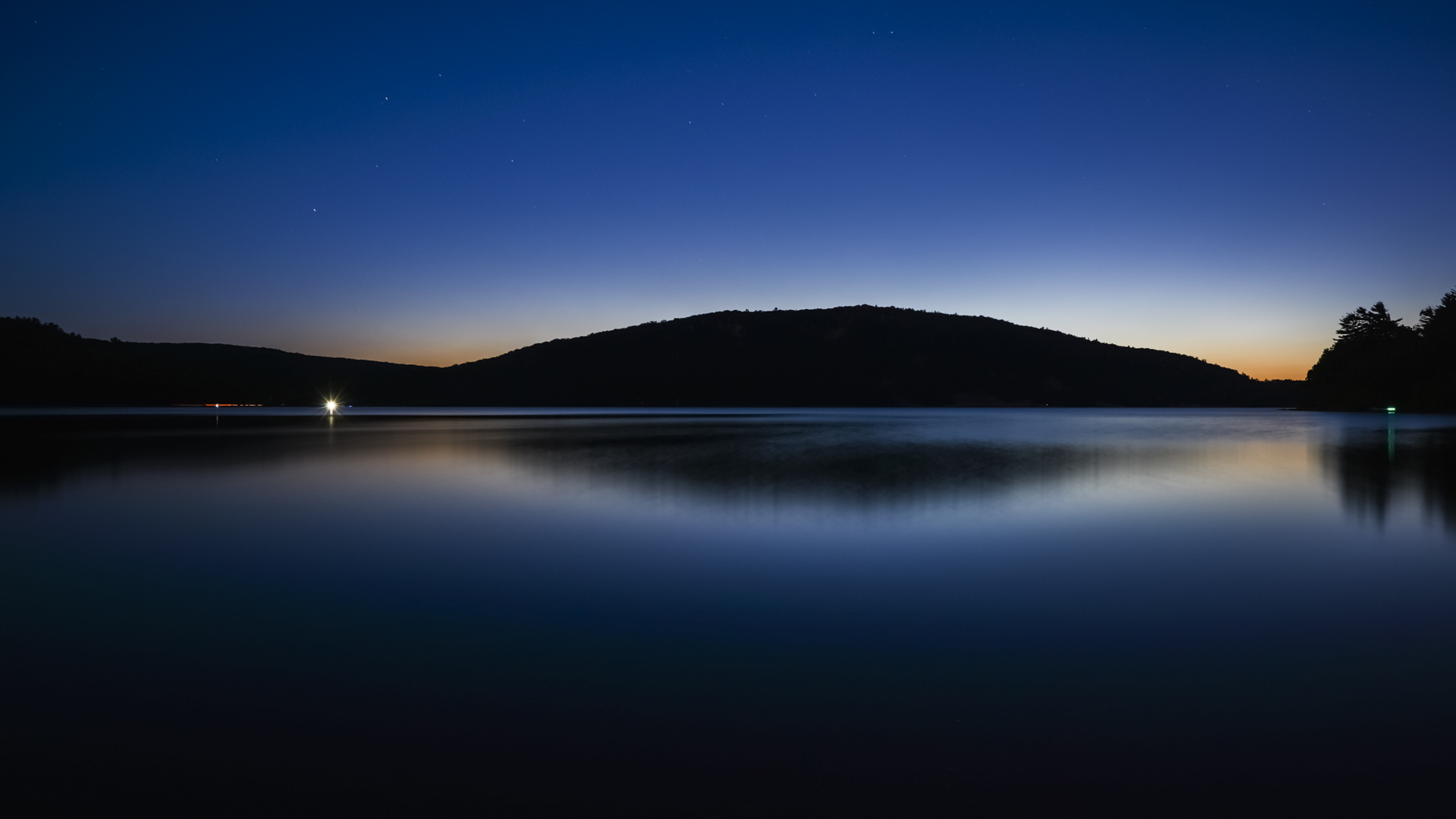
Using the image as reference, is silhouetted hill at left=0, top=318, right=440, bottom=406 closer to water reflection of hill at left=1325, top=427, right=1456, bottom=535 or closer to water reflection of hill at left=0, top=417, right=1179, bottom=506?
water reflection of hill at left=0, top=417, right=1179, bottom=506

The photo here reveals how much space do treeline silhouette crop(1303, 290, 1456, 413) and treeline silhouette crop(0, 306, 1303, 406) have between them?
4998cm

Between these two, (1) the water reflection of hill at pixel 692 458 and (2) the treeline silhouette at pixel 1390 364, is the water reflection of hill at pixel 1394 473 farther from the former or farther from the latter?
(2) the treeline silhouette at pixel 1390 364

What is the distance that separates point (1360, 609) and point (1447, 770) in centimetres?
331

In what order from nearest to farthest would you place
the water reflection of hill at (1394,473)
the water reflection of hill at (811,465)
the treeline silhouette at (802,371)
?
the water reflection of hill at (1394,473) → the water reflection of hill at (811,465) → the treeline silhouette at (802,371)

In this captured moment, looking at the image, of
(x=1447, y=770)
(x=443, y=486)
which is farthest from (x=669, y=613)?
(x=443, y=486)

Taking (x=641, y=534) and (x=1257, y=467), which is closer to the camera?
(x=641, y=534)

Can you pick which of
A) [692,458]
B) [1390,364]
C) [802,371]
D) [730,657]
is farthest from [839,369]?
[730,657]

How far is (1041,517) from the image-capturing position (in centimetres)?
1094

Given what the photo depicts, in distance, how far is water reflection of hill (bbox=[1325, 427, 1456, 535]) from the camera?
11859 millimetres

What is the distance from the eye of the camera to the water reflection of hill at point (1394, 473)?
11.9 m

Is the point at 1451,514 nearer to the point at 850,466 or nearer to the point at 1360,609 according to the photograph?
the point at 1360,609

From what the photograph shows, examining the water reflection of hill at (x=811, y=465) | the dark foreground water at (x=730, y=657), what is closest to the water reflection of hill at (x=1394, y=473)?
the dark foreground water at (x=730, y=657)

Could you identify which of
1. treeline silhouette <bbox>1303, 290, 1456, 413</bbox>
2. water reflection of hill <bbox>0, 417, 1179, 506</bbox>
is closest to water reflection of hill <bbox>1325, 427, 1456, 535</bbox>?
water reflection of hill <bbox>0, 417, 1179, 506</bbox>

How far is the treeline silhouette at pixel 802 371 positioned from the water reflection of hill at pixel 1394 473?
11816 centimetres
